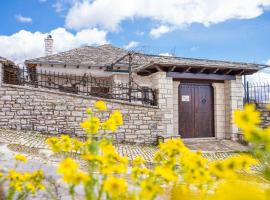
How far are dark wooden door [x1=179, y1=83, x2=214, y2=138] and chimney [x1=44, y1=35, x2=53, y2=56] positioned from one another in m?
9.83

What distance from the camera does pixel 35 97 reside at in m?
11.0

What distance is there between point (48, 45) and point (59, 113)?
9.02 meters

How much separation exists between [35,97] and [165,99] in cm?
457

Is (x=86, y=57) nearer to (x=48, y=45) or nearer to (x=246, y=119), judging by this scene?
(x=48, y=45)

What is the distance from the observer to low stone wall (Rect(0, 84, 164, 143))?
35.5 feet

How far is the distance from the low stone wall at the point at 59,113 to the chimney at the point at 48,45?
8.42 meters

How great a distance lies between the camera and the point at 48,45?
62.2 feet

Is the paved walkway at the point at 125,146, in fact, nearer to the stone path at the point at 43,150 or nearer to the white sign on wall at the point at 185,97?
the stone path at the point at 43,150

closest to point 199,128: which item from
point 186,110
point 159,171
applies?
point 186,110

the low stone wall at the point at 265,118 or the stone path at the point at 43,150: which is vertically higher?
the low stone wall at the point at 265,118

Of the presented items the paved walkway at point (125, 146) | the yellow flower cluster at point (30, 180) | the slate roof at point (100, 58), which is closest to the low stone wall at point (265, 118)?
the paved walkway at point (125, 146)

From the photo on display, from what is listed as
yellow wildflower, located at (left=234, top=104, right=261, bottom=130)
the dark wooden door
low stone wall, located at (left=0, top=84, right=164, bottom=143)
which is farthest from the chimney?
yellow wildflower, located at (left=234, top=104, right=261, bottom=130)

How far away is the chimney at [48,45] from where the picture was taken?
18906 mm

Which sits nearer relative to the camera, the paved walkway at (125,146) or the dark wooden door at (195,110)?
the paved walkway at (125,146)
